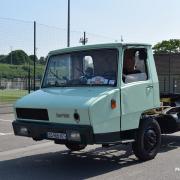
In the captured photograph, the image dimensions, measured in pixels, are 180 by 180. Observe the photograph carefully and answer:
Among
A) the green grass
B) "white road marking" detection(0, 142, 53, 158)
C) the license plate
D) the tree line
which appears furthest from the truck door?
the tree line

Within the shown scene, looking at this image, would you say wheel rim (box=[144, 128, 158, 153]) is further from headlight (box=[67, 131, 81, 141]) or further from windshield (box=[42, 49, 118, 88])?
headlight (box=[67, 131, 81, 141])

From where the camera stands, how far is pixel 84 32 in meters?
29.5

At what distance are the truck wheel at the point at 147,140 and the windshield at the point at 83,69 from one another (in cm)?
111

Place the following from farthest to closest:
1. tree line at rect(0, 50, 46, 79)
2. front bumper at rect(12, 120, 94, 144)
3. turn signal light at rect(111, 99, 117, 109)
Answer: tree line at rect(0, 50, 46, 79)
turn signal light at rect(111, 99, 117, 109)
front bumper at rect(12, 120, 94, 144)

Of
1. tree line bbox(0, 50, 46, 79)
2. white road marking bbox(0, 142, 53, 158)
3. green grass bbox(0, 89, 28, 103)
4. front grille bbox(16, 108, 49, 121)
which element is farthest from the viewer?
tree line bbox(0, 50, 46, 79)

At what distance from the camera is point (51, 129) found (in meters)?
8.45

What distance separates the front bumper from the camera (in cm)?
798

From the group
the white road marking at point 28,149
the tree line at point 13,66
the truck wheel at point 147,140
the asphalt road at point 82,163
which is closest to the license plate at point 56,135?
the asphalt road at point 82,163

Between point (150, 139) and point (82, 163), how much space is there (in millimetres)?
1390

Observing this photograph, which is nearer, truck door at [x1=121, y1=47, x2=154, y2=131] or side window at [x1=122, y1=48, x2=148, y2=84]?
truck door at [x1=121, y1=47, x2=154, y2=131]

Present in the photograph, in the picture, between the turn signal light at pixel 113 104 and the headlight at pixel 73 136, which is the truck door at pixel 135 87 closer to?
the turn signal light at pixel 113 104

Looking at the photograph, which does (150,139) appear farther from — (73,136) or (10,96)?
(10,96)

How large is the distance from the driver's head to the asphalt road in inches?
69.9

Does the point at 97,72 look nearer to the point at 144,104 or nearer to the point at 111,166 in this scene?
the point at 144,104
